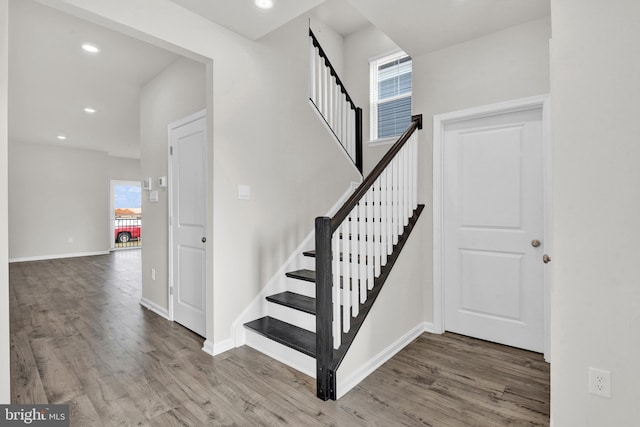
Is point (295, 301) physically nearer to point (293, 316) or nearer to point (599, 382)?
point (293, 316)

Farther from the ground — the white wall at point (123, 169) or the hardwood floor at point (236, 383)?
the white wall at point (123, 169)

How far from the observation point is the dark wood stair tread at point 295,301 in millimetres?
2562

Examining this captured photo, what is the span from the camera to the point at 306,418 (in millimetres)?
1790

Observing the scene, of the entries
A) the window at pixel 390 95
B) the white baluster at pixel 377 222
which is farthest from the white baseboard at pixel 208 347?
the window at pixel 390 95

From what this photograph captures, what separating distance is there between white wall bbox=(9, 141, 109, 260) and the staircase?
7292 mm

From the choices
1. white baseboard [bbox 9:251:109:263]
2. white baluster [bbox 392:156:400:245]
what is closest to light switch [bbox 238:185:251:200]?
white baluster [bbox 392:156:400:245]

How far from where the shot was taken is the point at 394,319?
261 cm

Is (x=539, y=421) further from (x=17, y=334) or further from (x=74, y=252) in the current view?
(x=74, y=252)

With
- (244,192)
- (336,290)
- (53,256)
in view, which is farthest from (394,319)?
(53,256)

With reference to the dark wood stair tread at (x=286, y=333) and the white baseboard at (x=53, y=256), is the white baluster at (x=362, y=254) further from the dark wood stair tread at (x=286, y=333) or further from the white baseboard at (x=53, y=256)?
the white baseboard at (x=53, y=256)

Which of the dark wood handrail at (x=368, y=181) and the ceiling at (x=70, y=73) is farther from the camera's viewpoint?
the ceiling at (x=70, y=73)

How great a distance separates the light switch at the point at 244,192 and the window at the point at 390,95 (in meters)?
2.25

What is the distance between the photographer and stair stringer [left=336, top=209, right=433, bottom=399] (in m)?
2.14

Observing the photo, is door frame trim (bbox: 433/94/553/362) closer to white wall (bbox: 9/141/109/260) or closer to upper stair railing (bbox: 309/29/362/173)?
upper stair railing (bbox: 309/29/362/173)
